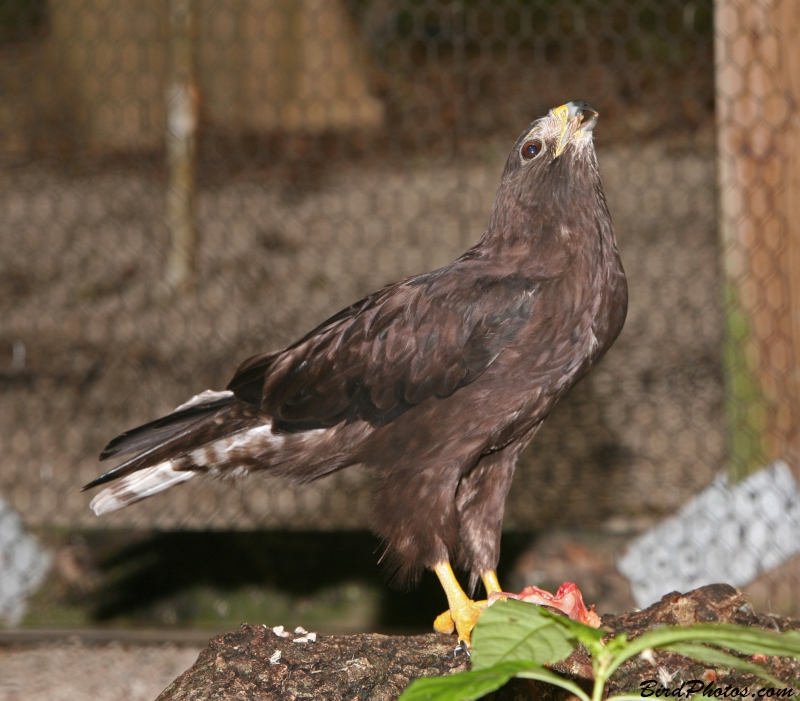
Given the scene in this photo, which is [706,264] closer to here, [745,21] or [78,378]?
[745,21]

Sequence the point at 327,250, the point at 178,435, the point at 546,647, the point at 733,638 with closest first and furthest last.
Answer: the point at 733,638 < the point at 546,647 < the point at 178,435 < the point at 327,250

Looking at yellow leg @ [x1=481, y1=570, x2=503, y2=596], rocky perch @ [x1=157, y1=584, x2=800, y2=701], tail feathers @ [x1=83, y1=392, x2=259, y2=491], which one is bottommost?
yellow leg @ [x1=481, y1=570, x2=503, y2=596]

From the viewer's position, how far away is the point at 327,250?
8.09m

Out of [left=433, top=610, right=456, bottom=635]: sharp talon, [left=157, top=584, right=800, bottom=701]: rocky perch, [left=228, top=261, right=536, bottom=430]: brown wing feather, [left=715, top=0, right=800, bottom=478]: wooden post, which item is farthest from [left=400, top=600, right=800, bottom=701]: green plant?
[left=715, top=0, right=800, bottom=478]: wooden post

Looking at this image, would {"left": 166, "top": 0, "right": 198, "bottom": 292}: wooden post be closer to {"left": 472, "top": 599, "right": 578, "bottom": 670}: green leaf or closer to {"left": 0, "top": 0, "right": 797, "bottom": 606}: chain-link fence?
{"left": 0, "top": 0, "right": 797, "bottom": 606}: chain-link fence

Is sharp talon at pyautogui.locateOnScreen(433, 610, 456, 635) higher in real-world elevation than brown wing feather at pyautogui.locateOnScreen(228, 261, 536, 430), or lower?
lower

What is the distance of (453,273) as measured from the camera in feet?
9.75

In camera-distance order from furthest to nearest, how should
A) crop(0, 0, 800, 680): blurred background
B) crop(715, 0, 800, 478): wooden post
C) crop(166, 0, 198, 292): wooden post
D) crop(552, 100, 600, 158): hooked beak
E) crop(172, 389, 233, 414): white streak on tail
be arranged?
crop(166, 0, 198, 292): wooden post → crop(0, 0, 800, 680): blurred background → crop(715, 0, 800, 478): wooden post → crop(172, 389, 233, 414): white streak on tail → crop(552, 100, 600, 158): hooked beak

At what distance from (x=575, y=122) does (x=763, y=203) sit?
162 cm

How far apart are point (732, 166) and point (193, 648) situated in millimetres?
3262

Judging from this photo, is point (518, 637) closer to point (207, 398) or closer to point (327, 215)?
point (207, 398)

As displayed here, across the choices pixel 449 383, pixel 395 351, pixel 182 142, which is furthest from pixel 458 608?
pixel 182 142

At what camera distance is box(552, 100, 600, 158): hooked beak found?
293cm

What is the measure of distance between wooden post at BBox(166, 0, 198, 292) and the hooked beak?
11.2 ft
